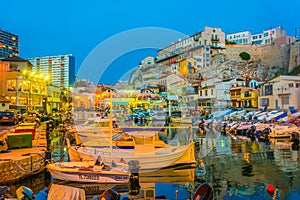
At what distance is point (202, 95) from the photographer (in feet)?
215

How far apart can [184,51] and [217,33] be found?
40.5ft

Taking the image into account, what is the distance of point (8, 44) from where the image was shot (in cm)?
15262

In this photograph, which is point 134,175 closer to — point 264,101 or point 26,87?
point 26,87

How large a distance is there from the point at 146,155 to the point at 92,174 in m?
3.04

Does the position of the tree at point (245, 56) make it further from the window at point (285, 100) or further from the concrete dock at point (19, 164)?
the concrete dock at point (19, 164)

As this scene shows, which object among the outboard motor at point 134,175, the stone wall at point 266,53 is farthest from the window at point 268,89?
the outboard motor at point 134,175

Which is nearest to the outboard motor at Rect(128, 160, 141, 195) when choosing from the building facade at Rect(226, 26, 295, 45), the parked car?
the parked car

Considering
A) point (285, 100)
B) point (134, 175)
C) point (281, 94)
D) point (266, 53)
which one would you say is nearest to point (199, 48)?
point (266, 53)

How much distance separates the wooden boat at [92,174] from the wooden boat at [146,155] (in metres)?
1.75

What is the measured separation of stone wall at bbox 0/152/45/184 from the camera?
430 inches

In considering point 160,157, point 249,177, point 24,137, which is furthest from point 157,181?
point 24,137

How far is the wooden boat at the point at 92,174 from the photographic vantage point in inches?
424

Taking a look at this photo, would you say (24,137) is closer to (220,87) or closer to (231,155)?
(231,155)

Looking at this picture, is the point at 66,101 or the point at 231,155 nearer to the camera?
the point at 231,155
